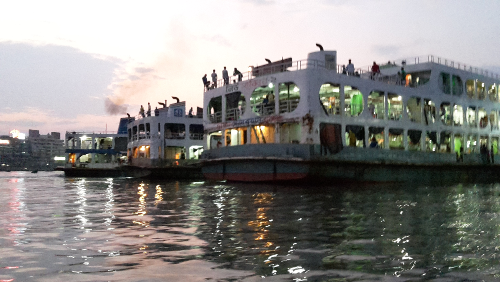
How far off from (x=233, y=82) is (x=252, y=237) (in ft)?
70.9

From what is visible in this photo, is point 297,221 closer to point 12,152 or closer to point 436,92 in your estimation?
point 436,92

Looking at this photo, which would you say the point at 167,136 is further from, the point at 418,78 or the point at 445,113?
the point at 445,113

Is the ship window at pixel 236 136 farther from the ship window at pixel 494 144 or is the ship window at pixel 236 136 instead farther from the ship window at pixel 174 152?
the ship window at pixel 494 144

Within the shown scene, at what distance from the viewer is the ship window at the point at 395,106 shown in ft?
90.4

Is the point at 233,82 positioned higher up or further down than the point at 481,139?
higher up

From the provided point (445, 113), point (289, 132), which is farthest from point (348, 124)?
point (445, 113)

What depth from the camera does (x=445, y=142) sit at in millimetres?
31250

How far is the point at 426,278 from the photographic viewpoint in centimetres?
425

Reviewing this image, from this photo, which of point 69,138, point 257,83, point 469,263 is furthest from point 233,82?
point 69,138

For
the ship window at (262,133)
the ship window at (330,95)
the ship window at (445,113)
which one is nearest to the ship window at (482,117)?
the ship window at (445,113)

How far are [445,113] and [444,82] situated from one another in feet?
7.02

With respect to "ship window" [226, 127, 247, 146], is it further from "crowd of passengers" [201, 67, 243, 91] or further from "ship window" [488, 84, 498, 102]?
"ship window" [488, 84, 498, 102]

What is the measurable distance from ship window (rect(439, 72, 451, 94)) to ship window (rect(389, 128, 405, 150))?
190 inches

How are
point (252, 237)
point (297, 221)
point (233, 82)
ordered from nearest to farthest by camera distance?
1. point (252, 237)
2. point (297, 221)
3. point (233, 82)
